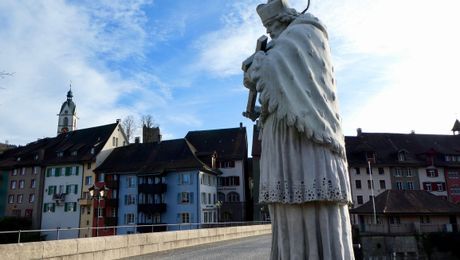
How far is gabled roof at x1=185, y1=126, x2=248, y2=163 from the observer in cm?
5612

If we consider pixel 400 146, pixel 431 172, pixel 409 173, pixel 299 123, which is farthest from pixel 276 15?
pixel 400 146

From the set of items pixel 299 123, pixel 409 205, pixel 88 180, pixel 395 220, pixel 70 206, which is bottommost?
pixel 395 220

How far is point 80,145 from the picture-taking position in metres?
61.3

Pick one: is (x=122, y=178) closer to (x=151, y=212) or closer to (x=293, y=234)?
(x=151, y=212)

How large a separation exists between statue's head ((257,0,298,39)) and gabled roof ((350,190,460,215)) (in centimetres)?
4176

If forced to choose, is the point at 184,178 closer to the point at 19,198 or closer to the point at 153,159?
the point at 153,159

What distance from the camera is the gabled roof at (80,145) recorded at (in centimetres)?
5812

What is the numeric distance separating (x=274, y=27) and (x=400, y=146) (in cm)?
6431

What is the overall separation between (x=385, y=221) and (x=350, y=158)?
55.6ft

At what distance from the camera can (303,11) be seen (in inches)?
169

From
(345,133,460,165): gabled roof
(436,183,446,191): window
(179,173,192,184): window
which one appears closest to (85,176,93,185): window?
(179,173,192,184): window

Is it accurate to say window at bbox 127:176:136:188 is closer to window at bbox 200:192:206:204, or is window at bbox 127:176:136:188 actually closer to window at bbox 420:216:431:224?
window at bbox 200:192:206:204

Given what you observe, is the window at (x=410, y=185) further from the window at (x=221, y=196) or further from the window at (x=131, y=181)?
the window at (x=131, y=181)

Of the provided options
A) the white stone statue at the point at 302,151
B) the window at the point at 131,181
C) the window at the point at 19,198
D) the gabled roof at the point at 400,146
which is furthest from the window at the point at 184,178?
the white stone statue at the point at 302,151
